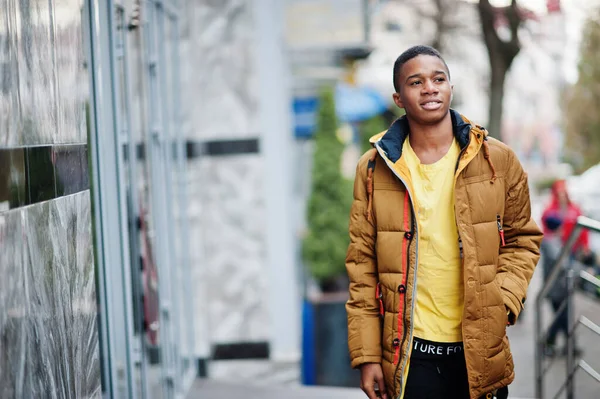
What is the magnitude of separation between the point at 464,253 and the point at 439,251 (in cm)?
10

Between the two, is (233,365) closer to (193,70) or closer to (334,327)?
(334,327)

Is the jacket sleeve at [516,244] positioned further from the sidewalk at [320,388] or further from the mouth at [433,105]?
the sidewalk at [320,388]

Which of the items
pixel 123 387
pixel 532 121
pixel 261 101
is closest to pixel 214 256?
pixel 261 101

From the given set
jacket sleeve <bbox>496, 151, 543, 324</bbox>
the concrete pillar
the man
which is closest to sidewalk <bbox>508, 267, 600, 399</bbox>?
the concrete pillar

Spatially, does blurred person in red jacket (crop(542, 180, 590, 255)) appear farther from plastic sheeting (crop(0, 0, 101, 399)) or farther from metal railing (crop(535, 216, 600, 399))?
plastic sheeting (crop(0, 0, 101, 399))

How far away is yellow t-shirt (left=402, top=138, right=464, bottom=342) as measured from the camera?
2.71m

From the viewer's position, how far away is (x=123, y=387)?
391 centimetres

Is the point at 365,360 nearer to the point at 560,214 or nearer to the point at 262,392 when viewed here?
the point at 262,392

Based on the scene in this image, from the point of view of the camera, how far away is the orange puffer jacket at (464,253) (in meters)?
2.67

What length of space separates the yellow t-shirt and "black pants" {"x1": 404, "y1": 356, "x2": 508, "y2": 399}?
0.27ft

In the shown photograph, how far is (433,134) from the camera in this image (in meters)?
2.79

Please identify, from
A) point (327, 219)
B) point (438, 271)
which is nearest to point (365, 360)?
point (438, 271)

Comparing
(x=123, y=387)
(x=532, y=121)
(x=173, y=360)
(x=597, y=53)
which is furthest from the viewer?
(x=532, y=121)

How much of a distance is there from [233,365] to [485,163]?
4.98 meters
